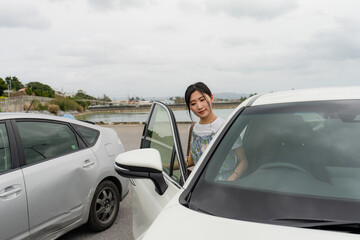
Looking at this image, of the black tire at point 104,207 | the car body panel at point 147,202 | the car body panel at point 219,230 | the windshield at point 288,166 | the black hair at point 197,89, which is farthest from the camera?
the black tire at point 104,207

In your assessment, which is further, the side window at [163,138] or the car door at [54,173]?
the car door at [54,173]

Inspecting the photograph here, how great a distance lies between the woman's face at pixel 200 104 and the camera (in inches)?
109

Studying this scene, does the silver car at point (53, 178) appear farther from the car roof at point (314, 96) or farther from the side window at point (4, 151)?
the car roof at point (314, 96)

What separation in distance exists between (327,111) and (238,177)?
58 cm

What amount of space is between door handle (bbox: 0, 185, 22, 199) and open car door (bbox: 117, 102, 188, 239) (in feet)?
3.24

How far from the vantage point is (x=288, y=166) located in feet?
5.05

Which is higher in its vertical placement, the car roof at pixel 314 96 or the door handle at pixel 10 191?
the car roof at pixel 314 96

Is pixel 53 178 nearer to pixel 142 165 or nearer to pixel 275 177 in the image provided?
pixel 142 165

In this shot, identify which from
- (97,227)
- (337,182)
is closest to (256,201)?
(337,182)

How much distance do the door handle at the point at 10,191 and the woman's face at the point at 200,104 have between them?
66.1 inches

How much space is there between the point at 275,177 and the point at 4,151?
246cm

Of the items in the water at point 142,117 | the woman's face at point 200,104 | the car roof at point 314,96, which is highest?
the car roof at point 314,96

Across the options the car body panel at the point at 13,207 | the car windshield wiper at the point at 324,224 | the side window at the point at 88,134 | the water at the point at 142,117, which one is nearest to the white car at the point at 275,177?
the car windshield wiper at the point at 324,224

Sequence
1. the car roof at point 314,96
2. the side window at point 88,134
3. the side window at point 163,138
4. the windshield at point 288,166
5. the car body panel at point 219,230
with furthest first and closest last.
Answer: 1. the side window at point 88,134
2. the side window at point 163,138
3. the car roof at point 314,96
4. the windshield at point 288,166
5. the car body panel at point 219,230
